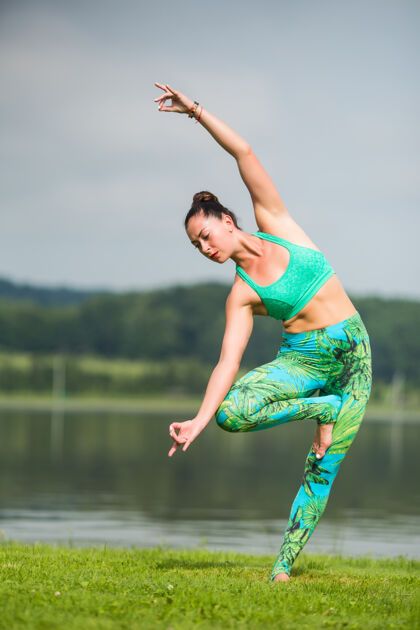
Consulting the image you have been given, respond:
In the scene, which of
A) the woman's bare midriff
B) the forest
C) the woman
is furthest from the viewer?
the forest

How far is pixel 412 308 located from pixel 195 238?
162974mm

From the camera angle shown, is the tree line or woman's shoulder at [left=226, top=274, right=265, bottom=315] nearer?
woman's shoulder at [left=226, top=274, right=265, bottom=315]

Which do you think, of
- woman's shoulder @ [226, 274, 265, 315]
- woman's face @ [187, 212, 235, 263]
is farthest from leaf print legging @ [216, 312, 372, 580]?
woman's face @ [187, 212, 235, 263]

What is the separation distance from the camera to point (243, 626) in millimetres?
4414

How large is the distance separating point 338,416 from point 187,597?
5.80 ft

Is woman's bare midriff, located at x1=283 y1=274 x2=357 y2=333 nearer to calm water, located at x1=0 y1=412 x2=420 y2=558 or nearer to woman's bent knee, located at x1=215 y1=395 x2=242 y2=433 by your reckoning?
woman's bent knee, located at x1=215 y1=395 x2=242 y2=433

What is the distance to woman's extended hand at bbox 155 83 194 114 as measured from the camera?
19.6 feet

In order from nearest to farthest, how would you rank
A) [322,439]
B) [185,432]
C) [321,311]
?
[185,432], [321,311], [322,439]

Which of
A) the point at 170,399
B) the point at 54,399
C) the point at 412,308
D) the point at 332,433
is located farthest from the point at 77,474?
the point at 412,308

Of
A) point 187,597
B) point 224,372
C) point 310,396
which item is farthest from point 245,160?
point 187,597

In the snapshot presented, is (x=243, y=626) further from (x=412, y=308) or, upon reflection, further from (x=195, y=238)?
(x=412, y=308)

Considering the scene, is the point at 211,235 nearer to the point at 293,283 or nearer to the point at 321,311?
the point at 293,283

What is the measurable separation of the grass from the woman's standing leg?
0.98 ft

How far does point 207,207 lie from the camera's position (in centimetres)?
593
